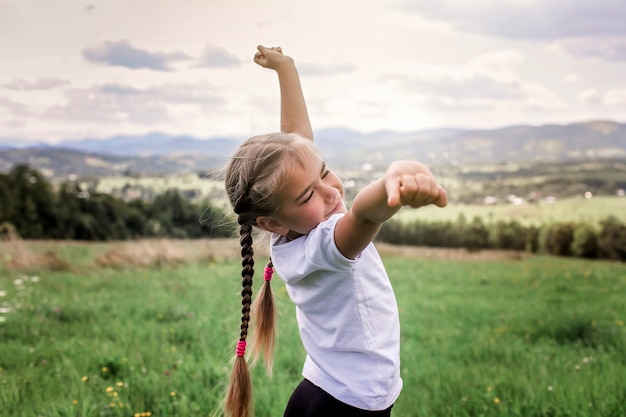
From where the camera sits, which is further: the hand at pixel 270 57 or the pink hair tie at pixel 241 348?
the hand at pixel 270 57

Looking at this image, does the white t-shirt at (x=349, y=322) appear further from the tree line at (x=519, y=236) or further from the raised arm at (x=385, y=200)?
the tree line at (x=519, y=236)

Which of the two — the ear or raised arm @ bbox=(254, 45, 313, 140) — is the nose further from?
raised arm @ bbox=(254, 45, 313, 140)

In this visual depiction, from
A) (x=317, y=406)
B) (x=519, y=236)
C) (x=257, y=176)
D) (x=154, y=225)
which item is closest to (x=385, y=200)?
(x=257, y=176)

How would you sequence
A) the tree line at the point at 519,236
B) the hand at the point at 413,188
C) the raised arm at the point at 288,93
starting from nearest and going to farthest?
the hand at the point at 413,188 < the raised arm at the point at 288,93 < the tree line at the point at 519,236

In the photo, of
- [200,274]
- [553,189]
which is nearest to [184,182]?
[200,274]

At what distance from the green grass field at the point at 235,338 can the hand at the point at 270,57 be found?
1923 mm

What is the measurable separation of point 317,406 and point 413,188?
100cm

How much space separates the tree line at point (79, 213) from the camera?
34.7ft

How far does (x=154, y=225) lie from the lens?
11.0m

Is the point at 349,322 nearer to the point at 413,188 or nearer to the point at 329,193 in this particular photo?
the point at 329,193

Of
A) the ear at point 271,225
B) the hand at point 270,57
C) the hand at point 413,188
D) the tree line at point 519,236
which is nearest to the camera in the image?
the hand at point 413,188

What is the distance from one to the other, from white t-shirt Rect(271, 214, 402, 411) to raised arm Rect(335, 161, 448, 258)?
0.22 meters

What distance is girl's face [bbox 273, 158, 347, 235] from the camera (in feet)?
5.99

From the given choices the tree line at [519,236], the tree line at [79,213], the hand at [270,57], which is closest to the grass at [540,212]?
the tree line at [519,236]
